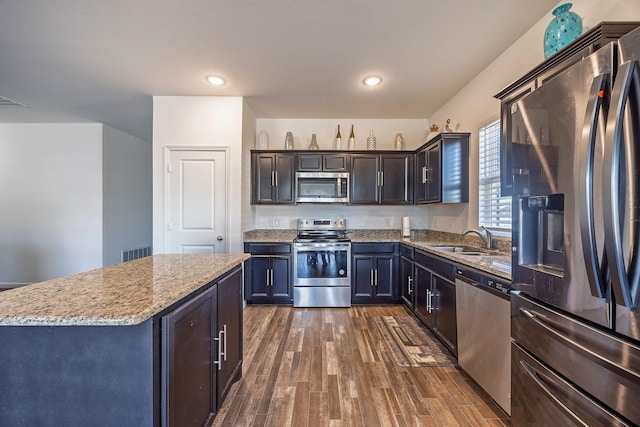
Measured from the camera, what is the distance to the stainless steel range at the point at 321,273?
3.60 meters

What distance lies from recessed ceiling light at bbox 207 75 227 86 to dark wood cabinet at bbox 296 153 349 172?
1.34m

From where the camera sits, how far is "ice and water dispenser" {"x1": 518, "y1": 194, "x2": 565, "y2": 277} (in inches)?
45.5

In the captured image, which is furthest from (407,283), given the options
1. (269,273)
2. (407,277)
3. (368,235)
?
(269,273)

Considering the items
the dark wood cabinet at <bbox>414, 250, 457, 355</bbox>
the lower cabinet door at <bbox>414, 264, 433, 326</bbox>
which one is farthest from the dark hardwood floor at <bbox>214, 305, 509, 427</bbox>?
the lower cabinet door at <bbox>414, 264, 433, 326</bbox>

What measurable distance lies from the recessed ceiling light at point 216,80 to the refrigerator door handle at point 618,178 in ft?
10.2

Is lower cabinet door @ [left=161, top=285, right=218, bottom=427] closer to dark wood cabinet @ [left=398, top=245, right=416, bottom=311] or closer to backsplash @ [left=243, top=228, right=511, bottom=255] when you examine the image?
backsplash @ [left=243, top=228, right=511, bottom=255]

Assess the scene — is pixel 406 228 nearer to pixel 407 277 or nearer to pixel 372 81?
pixel 407 277

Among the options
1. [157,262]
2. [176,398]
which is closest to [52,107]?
[157,262]

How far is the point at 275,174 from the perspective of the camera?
12.9 feet

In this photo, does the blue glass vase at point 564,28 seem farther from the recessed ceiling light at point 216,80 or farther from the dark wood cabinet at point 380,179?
the recessed ceiling light at point 216,80

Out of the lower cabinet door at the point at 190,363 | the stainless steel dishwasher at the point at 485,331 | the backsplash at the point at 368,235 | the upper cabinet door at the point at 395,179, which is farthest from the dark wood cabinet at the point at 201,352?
the upper cabinet door at the point at 395,179

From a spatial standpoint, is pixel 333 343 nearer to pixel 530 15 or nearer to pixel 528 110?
pixel 528 110

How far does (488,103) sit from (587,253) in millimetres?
2288

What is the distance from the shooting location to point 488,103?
269cm
